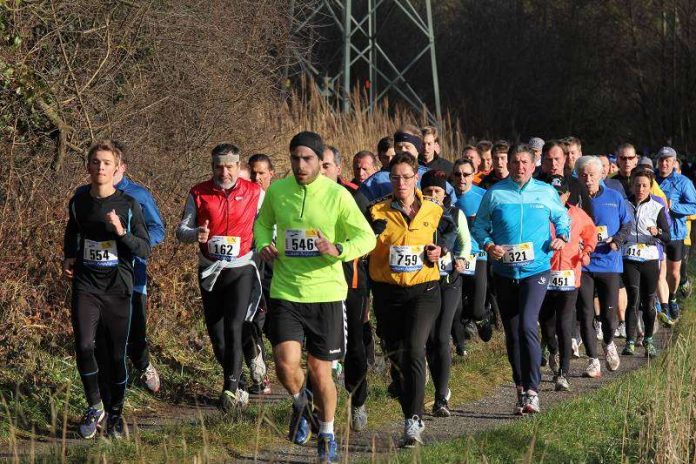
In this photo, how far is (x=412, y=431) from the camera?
8.41m

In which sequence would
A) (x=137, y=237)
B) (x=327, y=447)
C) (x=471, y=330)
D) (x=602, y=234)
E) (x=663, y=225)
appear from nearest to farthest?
(x=327, y=447) < (x=137, y=237) < (x=602, y=234) < (x=663, y=225) < (x=471, y=330)

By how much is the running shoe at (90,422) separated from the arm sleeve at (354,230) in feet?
7.26

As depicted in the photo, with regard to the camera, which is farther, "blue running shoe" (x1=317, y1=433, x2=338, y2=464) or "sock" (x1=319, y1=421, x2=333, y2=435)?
"sock" (x1=319, y1=421, x2=333, y2=435)

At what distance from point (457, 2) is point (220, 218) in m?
32.8

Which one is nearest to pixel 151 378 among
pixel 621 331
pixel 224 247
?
pixel 224 247

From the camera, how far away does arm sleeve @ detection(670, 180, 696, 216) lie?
1493cm

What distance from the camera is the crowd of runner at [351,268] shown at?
783cm

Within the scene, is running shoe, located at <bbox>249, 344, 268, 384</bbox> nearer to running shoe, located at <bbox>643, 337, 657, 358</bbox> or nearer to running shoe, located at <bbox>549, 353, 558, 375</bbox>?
running shoe, located at <bbox>549, 353, 558, 375</bbox>

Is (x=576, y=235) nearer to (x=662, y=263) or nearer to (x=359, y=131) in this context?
(x=662, y=263)

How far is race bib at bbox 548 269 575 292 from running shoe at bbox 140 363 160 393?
3.22m

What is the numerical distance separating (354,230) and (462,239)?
5.04 feet

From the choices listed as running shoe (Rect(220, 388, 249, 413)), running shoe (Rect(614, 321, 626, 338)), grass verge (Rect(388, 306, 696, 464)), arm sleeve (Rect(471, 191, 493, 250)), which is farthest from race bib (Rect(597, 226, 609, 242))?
running shoe (Rect(220, 388, 249, 413))

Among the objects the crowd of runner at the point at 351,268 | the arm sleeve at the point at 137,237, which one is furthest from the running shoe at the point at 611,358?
the arm sleeve at the point at 137,237

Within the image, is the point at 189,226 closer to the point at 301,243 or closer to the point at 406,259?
the point at 406,259
